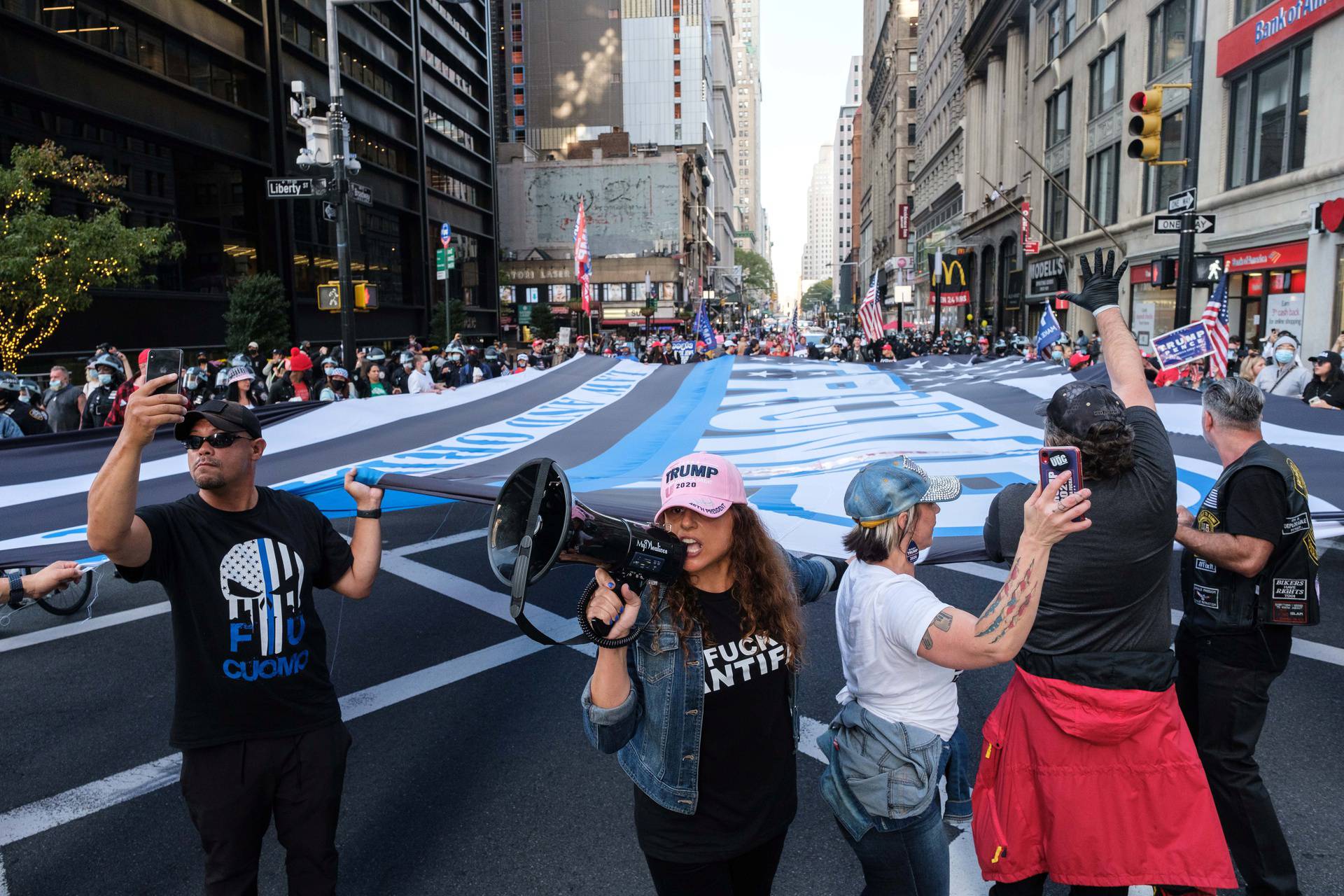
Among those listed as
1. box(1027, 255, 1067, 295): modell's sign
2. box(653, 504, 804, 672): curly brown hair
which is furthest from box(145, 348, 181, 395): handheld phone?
box(1027, 255, 1067, 295): modell's sign

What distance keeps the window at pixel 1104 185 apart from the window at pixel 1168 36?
3525 millimetres

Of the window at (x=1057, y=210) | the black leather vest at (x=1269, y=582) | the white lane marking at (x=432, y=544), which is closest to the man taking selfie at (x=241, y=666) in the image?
the black leather vest at (x=1269, y=582)

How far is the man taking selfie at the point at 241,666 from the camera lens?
2.94 meters

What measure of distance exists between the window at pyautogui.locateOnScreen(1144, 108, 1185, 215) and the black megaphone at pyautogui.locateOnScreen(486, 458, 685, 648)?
95.6 ft

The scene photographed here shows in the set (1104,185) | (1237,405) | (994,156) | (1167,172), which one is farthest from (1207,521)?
(994,156)

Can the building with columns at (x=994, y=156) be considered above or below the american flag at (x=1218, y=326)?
above

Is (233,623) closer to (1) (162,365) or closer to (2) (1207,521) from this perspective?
(1) (162,365)

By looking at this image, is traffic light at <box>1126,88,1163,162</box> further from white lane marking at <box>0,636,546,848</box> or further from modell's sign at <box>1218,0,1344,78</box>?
modell's sign at <box>1218,0,1344,78</box>

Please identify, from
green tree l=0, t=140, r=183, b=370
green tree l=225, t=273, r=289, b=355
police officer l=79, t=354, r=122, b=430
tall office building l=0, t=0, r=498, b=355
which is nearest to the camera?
police officer l=79, t=354, r=122, b=430

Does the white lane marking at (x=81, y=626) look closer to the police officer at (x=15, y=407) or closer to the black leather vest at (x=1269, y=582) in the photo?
the police officer at (x=15, y=407)

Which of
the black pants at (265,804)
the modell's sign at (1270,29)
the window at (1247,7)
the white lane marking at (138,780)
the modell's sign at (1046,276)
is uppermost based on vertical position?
the window at (1247,7)

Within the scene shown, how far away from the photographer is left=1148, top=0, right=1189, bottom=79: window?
2616 centimetres

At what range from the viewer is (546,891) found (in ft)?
12.5

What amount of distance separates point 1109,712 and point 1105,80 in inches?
1403
